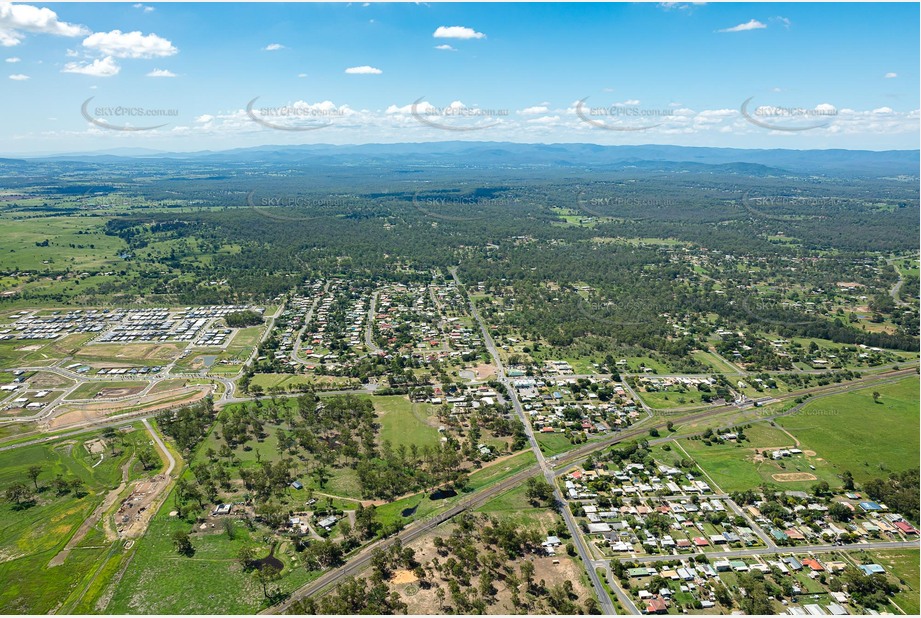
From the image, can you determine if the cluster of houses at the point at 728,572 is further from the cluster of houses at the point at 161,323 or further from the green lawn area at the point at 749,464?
the cluster of houses at the point at 161,323

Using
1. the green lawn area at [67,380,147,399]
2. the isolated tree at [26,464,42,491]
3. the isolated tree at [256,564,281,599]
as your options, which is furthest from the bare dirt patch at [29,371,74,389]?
the isolated tree at [256,564,281,599]

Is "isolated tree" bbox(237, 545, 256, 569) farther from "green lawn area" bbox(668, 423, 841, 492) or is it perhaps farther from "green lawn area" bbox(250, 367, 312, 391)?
"green lawn area" bbox(668, 423, 841, 492)

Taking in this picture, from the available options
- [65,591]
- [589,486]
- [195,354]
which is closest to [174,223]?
[195,354]

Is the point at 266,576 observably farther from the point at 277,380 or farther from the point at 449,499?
the point at 277,380

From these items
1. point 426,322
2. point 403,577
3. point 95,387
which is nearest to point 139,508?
point 403,577

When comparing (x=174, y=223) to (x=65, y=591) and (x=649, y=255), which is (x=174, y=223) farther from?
(x=65, y=591)

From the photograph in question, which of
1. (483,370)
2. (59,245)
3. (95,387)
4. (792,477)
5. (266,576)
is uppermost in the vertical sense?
(59,245)

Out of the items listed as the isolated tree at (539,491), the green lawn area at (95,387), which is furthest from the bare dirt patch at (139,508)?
the isolated tree at (539,491)
